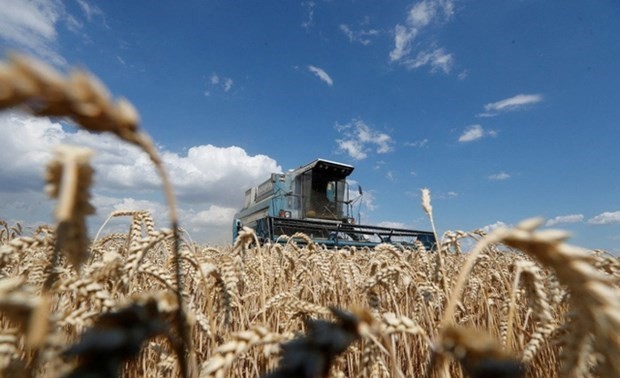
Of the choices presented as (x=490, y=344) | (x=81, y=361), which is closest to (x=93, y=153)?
(x=81, y=361)

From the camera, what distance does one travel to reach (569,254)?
41 centimetres

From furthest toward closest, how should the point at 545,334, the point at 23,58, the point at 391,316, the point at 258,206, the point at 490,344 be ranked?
the point at 258,206
the point at 545,334
the point at 391,316
the point at 490,344
the point at 23,58

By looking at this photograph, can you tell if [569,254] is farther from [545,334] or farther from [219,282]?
[219,282]

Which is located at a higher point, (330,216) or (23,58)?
(330,216)

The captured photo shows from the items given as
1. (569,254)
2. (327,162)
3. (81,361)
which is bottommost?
(81,361)

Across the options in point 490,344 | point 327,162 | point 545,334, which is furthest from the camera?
point 327,162

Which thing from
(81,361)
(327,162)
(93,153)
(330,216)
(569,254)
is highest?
(327,162)

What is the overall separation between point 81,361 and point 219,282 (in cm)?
77

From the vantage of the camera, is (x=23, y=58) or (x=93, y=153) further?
(x=93, y=153)

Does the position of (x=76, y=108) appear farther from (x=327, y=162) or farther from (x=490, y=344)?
(x=327, y=162)

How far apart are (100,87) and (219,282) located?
904 mm

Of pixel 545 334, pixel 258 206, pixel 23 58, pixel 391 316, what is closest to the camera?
pixel 23 58

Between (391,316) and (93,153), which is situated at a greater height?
(93,153)

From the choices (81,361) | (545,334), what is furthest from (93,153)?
(545,334)
